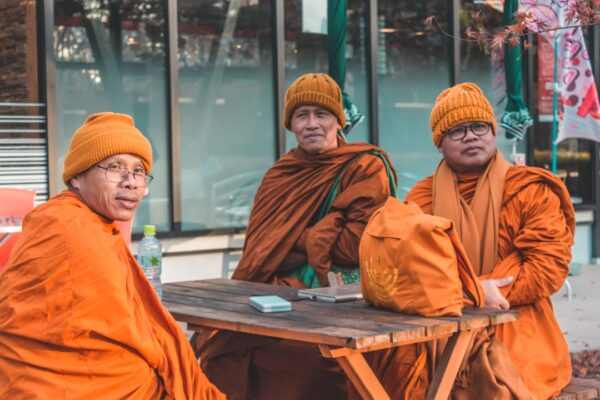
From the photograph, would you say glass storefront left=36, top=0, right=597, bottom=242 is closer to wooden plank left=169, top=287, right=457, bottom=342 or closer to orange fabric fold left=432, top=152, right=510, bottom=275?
orange fabric fold left=432, top=152, right=510, bottom=275

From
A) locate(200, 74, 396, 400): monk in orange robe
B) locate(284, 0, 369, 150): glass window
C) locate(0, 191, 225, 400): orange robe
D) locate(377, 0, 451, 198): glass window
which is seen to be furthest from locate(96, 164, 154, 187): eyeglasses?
locate(377, 0, 451, 198): glass window

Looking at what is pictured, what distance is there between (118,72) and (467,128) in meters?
5.10

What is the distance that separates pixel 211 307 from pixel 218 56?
5.62m

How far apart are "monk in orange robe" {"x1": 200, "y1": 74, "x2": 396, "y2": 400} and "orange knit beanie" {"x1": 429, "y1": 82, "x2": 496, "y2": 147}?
2.06 feet

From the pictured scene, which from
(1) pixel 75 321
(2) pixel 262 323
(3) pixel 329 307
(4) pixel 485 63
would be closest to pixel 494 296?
(3) pixel 329 307

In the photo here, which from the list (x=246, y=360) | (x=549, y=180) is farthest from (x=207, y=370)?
(x=549, y=180)

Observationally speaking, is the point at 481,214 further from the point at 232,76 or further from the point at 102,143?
the point at 232,76

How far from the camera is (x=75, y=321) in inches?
128

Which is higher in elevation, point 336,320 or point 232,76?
point 232,76

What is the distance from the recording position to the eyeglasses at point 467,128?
4492 mm

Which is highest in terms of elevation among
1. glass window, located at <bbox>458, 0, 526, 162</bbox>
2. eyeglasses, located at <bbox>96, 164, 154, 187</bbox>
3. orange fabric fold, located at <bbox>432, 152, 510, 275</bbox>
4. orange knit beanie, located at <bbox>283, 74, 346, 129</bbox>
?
glass window, located at <bbox>458, 0, 526, 162</bbox>

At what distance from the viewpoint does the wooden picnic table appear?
11.2ft

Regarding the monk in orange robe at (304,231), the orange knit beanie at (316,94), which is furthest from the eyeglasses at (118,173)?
the orange knit beanie at (316,94)

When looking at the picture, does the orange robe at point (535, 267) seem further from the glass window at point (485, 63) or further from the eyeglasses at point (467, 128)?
the glass window at point (485, 63)
